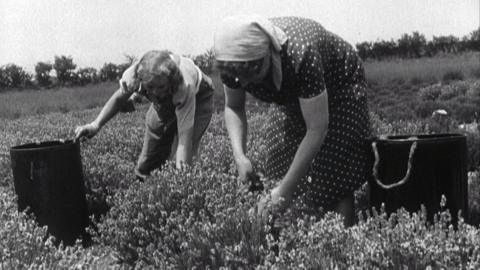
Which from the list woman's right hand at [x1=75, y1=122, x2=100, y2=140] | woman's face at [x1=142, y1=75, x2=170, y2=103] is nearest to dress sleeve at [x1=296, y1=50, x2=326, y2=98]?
woman's face at [x1=142, y1=75, x2=170, y2=103]

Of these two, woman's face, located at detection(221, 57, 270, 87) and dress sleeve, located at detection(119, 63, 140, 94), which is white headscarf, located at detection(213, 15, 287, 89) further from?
dress sleeve, located at detection(119, 63, 140, 94)

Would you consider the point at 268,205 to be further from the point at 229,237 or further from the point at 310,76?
the point at 310,76

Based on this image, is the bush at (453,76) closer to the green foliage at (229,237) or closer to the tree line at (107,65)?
the green foliage at (229,237)

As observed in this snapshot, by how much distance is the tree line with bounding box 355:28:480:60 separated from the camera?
48562mm

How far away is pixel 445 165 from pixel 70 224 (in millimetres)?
2685

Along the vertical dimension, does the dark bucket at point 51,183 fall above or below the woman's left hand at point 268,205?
below

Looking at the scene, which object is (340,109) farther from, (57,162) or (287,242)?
(57,162)

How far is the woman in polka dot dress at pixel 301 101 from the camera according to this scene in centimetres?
279

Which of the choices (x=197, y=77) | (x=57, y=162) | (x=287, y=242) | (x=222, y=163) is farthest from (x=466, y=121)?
(x=287, y=242)

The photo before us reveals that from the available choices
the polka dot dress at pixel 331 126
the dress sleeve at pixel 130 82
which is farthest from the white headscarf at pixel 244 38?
the dress sleeve at pixel 130 82

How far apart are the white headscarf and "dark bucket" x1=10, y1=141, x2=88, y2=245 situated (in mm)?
2105

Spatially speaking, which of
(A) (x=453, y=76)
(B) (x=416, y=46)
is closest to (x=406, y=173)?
(A) (x=453, y=76)

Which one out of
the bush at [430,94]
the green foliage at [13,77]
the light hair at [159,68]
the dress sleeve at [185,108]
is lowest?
the green foliage at [13,77]

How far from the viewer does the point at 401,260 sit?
221cm
